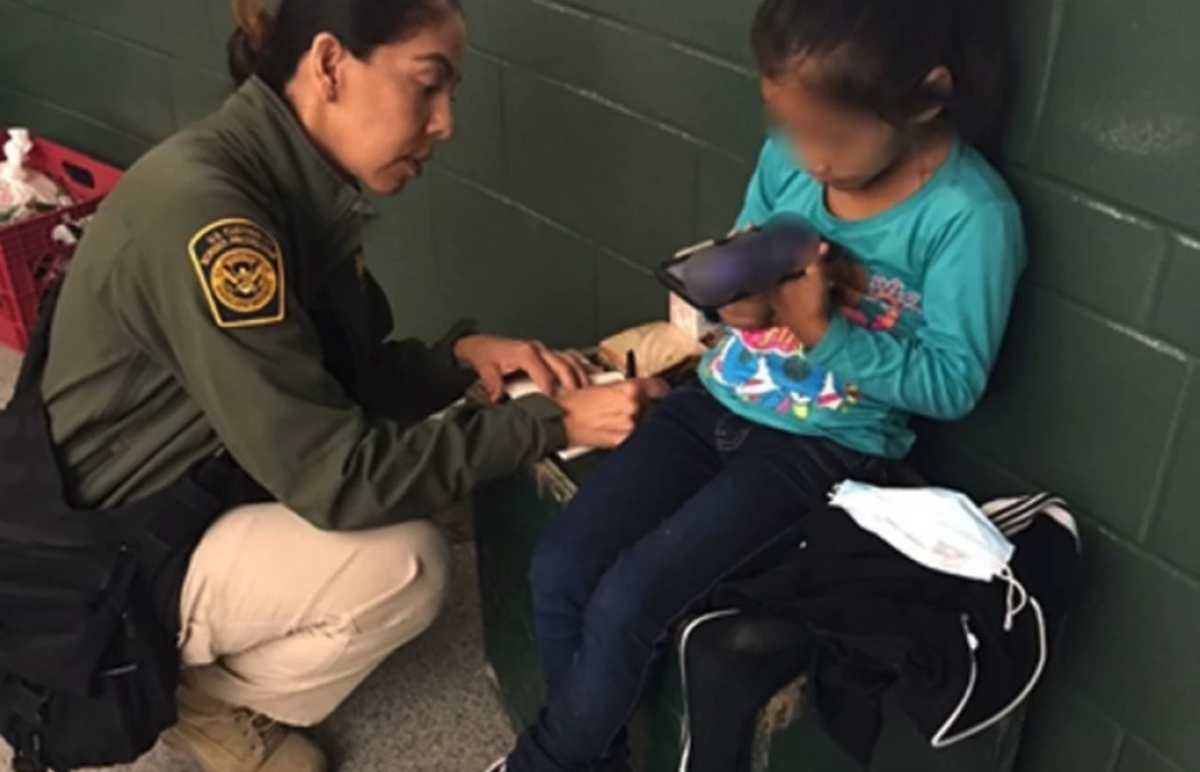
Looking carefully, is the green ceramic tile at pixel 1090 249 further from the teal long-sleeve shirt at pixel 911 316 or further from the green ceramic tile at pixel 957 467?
the green ceramic tile at pixel 957 467

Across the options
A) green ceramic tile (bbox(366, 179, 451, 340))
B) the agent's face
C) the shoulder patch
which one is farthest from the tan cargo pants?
green ceramic tile (bbox(366, 179, 451, 340))

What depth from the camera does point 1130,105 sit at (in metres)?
1.26

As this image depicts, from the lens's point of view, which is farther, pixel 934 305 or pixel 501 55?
pixel 501 55

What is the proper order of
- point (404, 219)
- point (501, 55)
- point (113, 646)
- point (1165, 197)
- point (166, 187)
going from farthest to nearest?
point (404, 219)
point (501, 55)
point (113, 646)
point (166, 187)
point (1165, 197)

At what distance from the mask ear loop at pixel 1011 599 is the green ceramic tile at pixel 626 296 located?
754 mm

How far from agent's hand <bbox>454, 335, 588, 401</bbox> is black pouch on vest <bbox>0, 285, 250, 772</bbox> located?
0.33m

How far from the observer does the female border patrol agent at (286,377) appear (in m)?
1.43

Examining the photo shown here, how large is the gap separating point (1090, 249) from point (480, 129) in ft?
3.47

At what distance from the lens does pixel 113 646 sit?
1541mm

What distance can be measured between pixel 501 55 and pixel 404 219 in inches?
17.9

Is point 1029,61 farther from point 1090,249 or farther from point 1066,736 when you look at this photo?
point 1066,736

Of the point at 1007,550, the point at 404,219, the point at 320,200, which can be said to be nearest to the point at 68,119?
the point at 404,219

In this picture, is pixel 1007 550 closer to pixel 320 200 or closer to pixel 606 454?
pixel 606 454

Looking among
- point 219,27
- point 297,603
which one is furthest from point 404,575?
point 219,27
